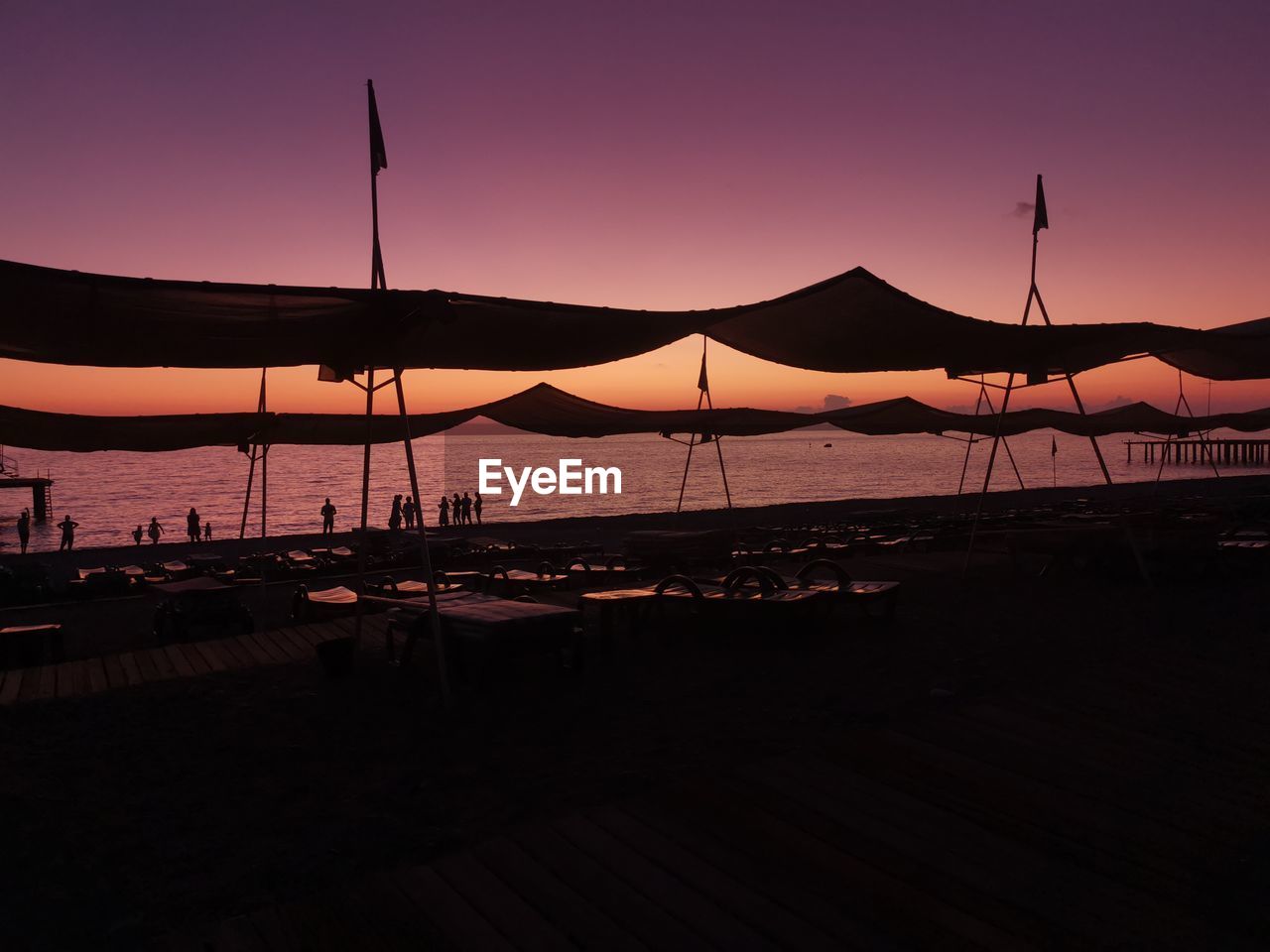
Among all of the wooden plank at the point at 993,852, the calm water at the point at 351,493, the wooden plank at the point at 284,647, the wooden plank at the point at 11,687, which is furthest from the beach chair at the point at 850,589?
the calm water at the point at 351,493

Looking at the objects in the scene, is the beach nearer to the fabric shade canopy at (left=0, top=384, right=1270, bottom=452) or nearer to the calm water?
the fabric shade canopy at (left=0, top=384, right=1270, bottom=452)

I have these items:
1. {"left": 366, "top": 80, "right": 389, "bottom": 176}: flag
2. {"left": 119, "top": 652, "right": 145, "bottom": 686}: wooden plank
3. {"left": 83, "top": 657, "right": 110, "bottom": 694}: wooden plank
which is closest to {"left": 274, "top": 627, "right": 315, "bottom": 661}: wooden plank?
{"left": 119, "top": 652, "right": 145, "bottom": 686}: wooden plank

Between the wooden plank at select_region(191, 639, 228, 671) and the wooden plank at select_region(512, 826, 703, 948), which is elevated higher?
the wooden plank at select_region(512, 826, 703, 948)

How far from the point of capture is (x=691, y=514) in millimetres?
33594

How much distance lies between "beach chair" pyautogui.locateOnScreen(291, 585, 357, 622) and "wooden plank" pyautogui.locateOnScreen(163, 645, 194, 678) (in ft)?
7.47

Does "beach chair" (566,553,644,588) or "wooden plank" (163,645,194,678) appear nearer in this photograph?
"wooden plank" (163,645,194,678)

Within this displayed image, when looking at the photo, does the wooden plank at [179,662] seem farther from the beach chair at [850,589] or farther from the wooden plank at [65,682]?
the beach chair at [850,589]

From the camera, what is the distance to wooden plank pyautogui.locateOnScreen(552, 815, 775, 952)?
101 inches

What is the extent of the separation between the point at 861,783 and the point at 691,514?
29859 millimetres

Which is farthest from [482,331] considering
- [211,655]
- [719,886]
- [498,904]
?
[719,886]

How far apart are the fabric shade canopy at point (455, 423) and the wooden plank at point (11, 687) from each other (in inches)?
168

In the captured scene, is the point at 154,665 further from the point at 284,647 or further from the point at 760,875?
the point at 760,875

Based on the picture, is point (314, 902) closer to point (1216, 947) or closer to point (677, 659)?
point (1216, 947)

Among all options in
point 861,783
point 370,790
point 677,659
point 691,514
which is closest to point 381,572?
point 677,659
